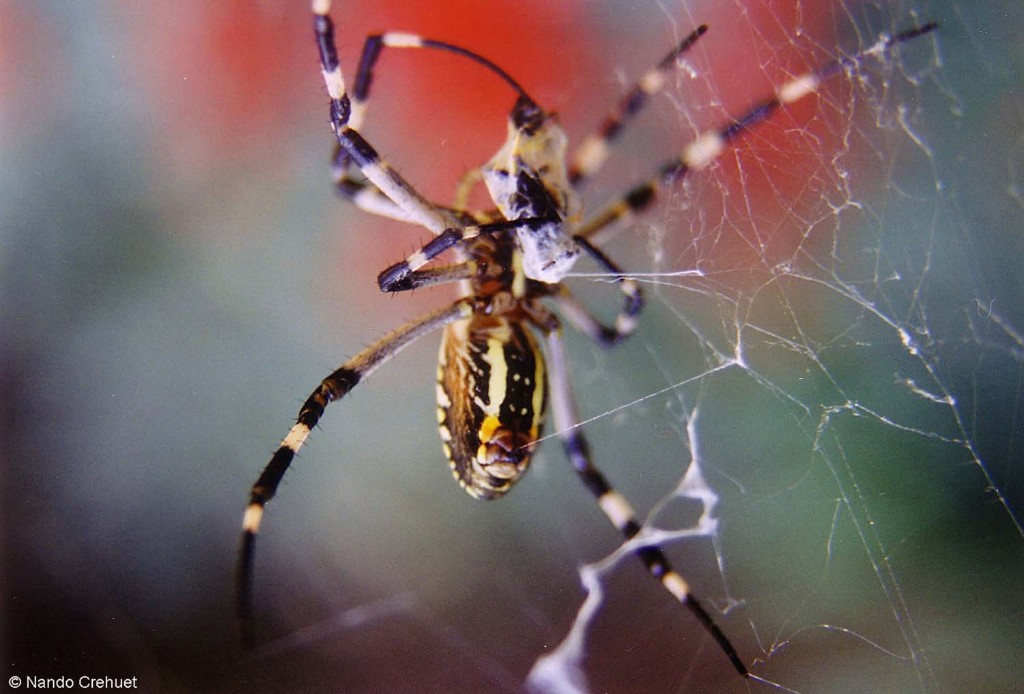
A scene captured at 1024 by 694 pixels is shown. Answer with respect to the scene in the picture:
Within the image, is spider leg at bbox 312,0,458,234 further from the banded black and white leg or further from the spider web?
the spider web

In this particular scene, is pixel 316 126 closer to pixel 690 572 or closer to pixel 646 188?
pixel 646 188

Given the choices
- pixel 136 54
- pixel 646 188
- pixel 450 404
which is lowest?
pixel 450 404

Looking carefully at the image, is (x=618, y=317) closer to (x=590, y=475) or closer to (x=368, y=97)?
(x=590, y=475)

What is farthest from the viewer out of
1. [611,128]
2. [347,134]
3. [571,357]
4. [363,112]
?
[571,357]

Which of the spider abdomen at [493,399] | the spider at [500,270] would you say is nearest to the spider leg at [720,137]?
the spider at [500,270]

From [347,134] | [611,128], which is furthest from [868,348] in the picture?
[347,134]

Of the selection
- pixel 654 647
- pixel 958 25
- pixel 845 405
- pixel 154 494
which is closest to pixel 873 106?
pixel 958 25
